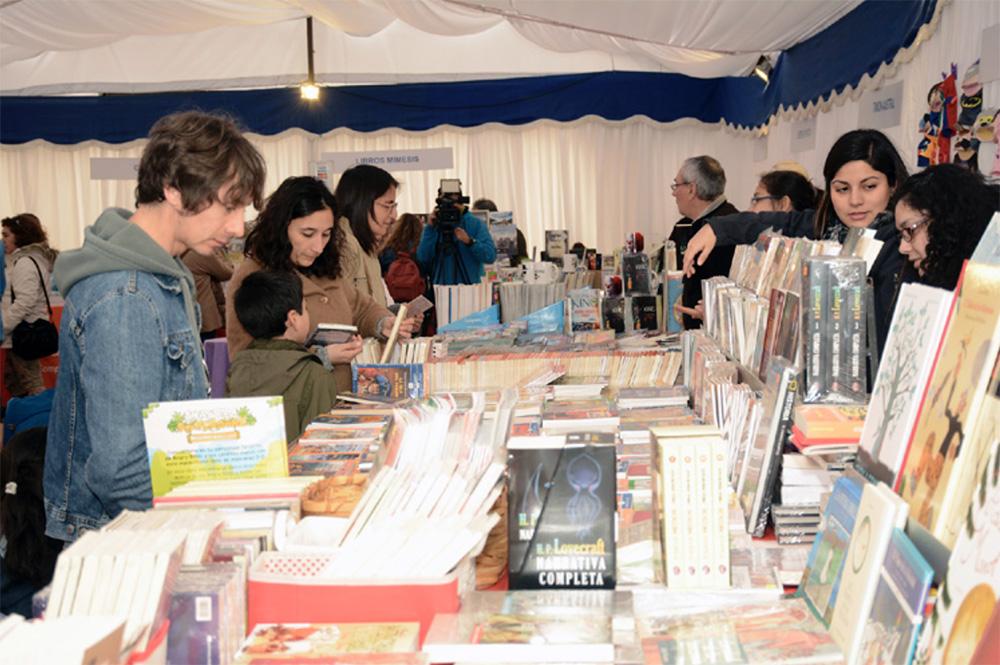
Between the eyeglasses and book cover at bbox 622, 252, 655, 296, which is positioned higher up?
the eyeglasses

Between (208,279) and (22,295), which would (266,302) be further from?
(22,295)

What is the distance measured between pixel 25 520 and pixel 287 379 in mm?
927

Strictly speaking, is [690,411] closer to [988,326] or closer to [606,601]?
[606,601]

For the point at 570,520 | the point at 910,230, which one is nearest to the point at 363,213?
the point at 910,230

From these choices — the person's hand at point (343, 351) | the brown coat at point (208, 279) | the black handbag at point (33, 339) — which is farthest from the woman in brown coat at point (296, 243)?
the black handbag at point (33, 339)

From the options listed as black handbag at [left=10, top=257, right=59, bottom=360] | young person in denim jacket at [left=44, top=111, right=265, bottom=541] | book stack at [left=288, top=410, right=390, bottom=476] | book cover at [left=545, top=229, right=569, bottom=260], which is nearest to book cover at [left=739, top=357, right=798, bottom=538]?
book stack at [left=288, top=410, right=390, bottom=476]

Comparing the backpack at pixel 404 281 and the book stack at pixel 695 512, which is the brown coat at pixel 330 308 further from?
the backpack at pixel 404 281

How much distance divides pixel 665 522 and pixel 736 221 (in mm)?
2167

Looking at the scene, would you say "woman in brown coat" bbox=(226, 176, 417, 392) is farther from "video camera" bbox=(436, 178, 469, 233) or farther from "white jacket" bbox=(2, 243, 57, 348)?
"white jacket" bbox=(2, 243, 57, 348)

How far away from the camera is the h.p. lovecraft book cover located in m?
1.61

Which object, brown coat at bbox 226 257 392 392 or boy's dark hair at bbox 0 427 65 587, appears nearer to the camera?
boy's dark hair at bbox 0 427 65 587

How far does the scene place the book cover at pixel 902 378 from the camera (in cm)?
142

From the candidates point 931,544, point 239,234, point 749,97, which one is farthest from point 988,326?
point 749,97

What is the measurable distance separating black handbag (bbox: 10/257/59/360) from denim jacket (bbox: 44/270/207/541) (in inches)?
209
